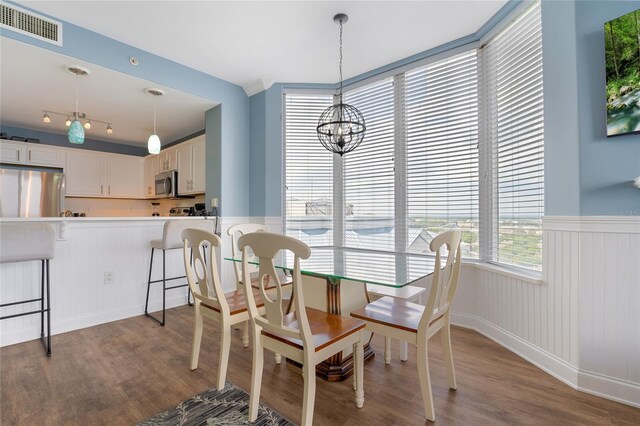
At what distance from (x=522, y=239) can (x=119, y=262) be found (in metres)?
3.77

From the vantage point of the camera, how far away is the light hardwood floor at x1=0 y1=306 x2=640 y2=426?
1.57m

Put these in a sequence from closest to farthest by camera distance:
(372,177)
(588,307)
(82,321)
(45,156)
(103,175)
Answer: (588,307)
(82,321)
(372,177)
(45,156)
(103,175)

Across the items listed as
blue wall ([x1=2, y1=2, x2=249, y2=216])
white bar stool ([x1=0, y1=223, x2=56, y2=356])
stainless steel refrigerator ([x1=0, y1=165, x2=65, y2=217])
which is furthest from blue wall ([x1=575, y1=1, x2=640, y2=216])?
stainless steel refrigerator ([x1=0, y1=165, x2=65, y2=217])

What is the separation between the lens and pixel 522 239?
232cm

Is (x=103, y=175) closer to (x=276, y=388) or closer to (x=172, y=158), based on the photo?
(x=172, y=158)

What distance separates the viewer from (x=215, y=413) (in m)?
1.60

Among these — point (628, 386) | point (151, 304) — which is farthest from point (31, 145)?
point (628, 386)

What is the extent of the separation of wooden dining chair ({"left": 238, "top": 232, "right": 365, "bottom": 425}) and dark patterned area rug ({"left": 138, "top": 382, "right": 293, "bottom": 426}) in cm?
9

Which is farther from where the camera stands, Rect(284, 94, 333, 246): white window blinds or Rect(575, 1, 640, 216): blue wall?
Rect(284, 94, 333, 246): white window blinds

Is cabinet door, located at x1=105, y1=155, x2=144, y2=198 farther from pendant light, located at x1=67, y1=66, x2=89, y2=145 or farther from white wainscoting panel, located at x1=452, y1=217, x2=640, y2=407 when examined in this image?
white wainscoting panel, located at x1=452, y1=217, x2=640, y2=407

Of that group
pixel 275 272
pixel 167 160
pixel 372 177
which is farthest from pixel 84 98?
pixel 275 272

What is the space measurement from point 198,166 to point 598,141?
14.2ft

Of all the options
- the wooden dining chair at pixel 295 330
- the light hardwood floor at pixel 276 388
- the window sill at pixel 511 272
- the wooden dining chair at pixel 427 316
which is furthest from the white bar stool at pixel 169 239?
the window sill at pixel 511 272

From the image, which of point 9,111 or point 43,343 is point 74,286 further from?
point 9,111
